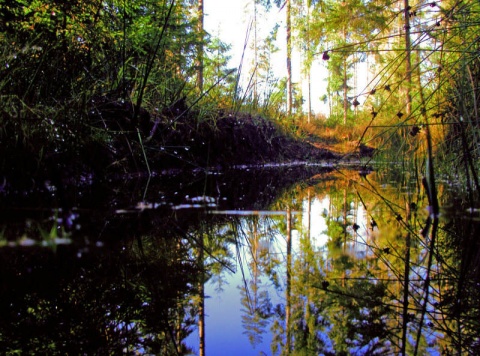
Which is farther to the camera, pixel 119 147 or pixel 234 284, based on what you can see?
pixel 119 147

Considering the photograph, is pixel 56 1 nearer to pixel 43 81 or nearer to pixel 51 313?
pixel 43 81

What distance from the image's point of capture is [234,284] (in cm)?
85

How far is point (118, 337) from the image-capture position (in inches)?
23.6

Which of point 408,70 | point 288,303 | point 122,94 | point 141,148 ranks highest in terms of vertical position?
point 122,94

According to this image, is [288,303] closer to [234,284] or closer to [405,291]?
[234,284]

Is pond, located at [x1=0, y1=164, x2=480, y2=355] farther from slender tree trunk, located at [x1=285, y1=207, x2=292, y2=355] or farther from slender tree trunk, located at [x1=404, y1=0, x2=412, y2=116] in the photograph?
slender tree trunk, located at [x1=404, y1=0, x2=412, y2=116]

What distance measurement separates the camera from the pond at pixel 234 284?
599 mm

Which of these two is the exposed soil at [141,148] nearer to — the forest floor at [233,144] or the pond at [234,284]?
the forest floor at [233,144]

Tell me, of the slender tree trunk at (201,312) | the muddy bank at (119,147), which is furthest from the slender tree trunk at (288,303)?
the muddy bank at (119,147)

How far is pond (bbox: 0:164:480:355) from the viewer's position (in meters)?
0.60

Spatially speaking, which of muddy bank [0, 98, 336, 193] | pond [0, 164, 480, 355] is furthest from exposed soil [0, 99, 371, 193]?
pond [0, 164, 480, 355]

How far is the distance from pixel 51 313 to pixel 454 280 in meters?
0.90

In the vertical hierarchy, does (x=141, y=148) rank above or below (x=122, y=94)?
below

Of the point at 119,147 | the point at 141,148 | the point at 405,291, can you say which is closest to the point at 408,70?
the point at 405,291
